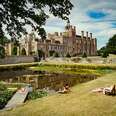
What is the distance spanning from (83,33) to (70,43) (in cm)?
1169

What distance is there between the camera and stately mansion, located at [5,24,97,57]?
4372 inches

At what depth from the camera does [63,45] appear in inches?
5187

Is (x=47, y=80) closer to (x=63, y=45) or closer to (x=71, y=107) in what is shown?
(x=71, y=107)

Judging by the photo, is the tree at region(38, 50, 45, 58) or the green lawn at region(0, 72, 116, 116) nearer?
the green lawn at region(0, 72, 116, 116)

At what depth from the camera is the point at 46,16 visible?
11.9 m

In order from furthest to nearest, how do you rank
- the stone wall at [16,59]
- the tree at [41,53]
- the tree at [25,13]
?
the tree at [41,53]
the stone wall at [16,59]
the tree at [25,13]

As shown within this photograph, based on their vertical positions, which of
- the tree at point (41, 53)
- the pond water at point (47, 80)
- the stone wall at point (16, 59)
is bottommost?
the pond water at point (47, 80)

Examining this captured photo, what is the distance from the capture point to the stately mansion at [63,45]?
111 meters

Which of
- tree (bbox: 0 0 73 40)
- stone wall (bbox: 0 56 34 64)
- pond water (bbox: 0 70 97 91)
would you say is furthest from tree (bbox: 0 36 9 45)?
stone wall (bbox: 0 56 34 64)

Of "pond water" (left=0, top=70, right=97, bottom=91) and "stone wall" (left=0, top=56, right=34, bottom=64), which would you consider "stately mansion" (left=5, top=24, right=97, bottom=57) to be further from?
"pond water" (left=0, top=70, right=97, bottom=91)

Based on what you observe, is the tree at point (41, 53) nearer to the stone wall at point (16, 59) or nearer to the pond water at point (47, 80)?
the stone wall at point (16, 59)

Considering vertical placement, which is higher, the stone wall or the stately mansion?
the stately mansion

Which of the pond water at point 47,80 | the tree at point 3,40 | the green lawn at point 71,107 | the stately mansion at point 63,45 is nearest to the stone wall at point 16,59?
the stately mansion at point 63,45

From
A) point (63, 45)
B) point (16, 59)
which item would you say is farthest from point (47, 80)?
point (63, 45)
